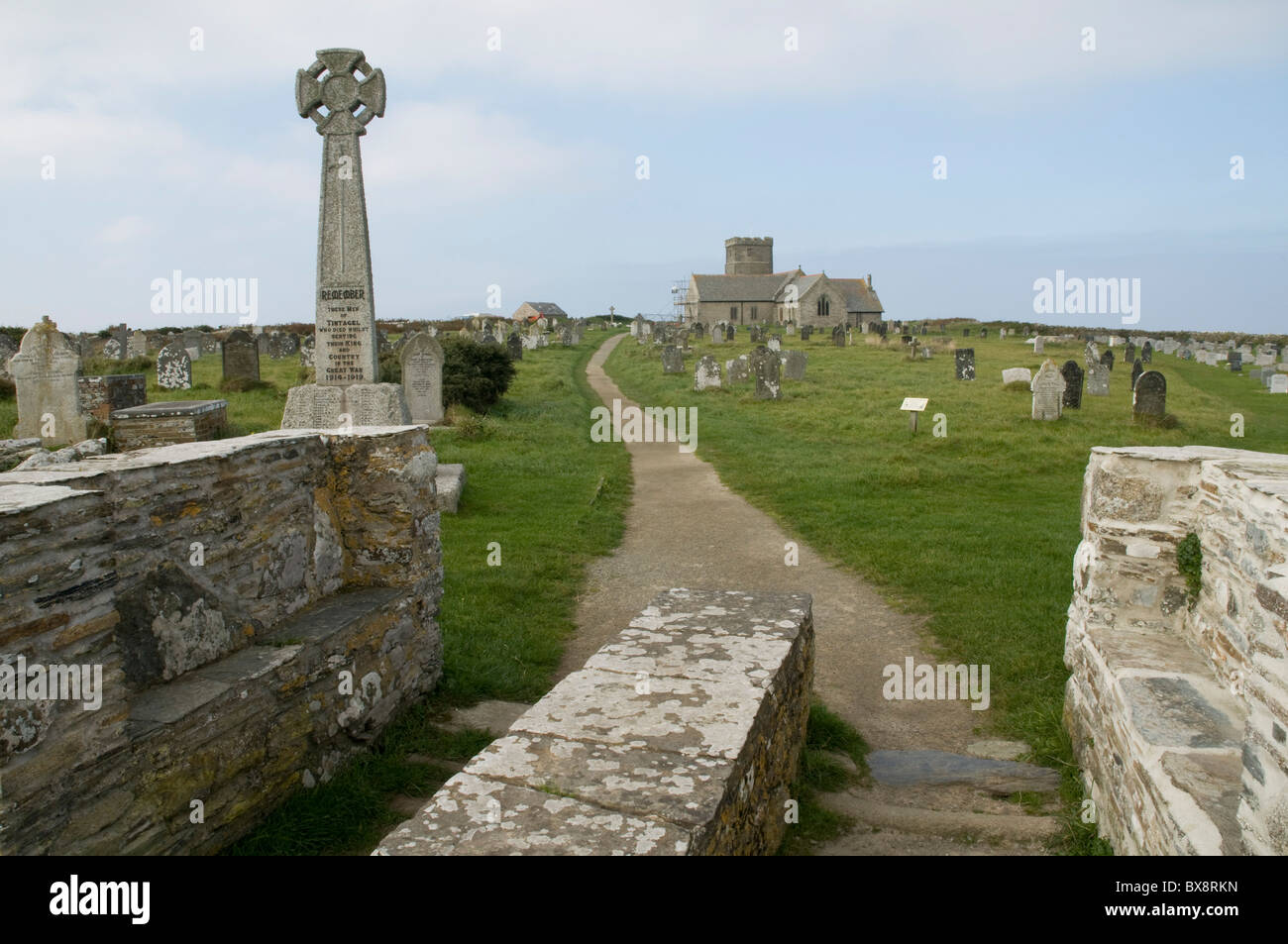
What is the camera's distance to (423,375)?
635 inches

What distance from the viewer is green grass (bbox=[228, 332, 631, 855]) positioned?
402 cm

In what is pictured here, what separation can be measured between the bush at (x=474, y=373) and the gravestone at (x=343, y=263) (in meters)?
5.64

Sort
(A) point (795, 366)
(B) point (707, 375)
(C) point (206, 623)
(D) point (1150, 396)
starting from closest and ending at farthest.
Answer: (C) point (206, 623) < (D) point (1150, 396) < (B) point (707, 375) < (A) point (795, 366)

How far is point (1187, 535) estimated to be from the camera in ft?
15.8

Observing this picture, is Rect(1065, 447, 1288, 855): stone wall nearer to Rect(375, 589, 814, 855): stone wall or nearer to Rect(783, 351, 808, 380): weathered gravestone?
Rect(375, 589, 814, 855): stone wall

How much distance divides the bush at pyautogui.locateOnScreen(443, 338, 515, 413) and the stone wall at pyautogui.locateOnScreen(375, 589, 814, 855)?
13.6m

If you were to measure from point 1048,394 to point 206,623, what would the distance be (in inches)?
673

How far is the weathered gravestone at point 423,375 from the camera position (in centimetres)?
1608

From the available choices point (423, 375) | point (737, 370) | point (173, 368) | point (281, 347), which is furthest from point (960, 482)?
point (281, 347)

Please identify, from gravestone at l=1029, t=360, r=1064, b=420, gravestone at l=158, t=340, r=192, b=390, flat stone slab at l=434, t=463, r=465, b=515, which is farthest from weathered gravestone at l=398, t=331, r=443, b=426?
gravestone at l=1029, t=360, r=1064, b=420

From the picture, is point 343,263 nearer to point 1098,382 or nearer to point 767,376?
point 767,376

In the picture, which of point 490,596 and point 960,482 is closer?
point 490,596

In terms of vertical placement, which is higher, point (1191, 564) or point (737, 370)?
point (737, 370)
